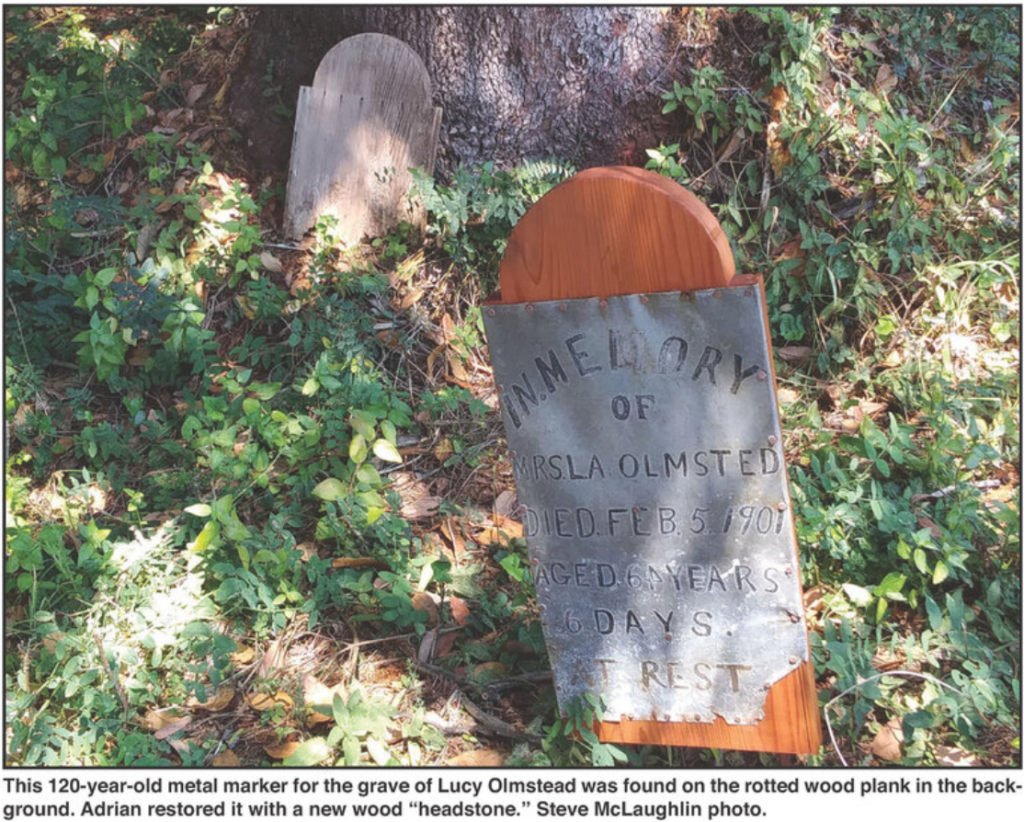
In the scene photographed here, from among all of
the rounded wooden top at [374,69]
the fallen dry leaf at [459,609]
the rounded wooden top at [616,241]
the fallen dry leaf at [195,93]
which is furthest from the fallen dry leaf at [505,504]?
the fallen dry leaf at [195,93]

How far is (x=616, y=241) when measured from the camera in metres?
1.94

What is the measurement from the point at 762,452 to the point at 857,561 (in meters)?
0.97

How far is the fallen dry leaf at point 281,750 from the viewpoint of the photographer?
2480 mm

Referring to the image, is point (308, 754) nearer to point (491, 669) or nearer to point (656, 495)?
point (491, 669)

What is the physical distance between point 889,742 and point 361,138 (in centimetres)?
326

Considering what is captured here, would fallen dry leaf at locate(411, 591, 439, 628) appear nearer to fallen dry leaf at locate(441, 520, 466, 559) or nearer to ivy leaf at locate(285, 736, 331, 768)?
fallen dry leaf at locate(441, 520, 466, 559)

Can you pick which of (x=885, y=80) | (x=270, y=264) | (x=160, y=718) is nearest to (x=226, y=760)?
(x=160, y=718)

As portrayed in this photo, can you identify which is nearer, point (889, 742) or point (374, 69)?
point (889, 742)

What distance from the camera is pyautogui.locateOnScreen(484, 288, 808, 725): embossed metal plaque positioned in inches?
77.8

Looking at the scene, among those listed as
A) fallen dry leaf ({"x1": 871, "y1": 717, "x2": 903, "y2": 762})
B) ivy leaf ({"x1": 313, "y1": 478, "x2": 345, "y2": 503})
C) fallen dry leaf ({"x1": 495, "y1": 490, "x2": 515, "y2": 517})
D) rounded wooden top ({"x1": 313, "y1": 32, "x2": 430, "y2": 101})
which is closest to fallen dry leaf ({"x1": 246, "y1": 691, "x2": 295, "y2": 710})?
ivy leaf ({"x1": 313, "y1": 478, "x2": 345, "y2": 503})

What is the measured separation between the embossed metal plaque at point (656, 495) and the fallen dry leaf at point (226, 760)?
38.7 inches

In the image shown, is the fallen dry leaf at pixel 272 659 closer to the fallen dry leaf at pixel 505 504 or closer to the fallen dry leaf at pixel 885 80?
the fallen dry leaf at pixel 505 504

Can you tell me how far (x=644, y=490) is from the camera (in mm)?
2135

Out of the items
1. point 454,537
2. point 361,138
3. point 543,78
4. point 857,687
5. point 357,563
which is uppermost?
point 543,78
